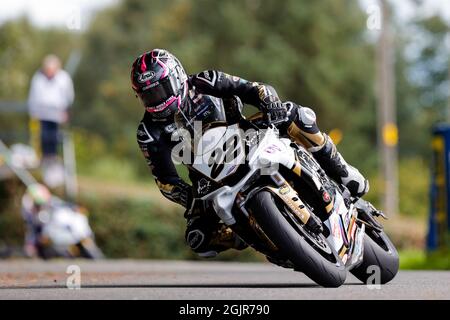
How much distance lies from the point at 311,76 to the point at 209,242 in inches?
1501

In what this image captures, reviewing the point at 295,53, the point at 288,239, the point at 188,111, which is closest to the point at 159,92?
the point at 188,111

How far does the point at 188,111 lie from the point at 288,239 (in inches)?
55.3

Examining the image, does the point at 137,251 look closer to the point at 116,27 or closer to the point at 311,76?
the point at 311,76

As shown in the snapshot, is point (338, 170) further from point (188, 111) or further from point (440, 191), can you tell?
point (440, 191)

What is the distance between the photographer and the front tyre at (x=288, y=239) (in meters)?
8.72

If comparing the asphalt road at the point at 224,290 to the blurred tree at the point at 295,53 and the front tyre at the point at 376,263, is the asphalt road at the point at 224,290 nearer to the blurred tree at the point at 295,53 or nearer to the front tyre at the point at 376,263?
the front tyre at the point at 376,263

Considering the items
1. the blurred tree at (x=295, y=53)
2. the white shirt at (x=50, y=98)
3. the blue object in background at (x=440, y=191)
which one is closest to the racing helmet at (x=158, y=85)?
the blue object in background at (x=440, y=191)

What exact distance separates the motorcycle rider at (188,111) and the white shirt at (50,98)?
15238mm

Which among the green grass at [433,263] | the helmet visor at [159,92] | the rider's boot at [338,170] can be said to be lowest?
the green grass at [433,263]

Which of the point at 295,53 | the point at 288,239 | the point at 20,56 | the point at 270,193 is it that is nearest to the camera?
the point at 288,239

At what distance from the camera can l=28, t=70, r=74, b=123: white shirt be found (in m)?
24.6

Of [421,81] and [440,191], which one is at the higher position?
[421,81]

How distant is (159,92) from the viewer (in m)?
9.21
